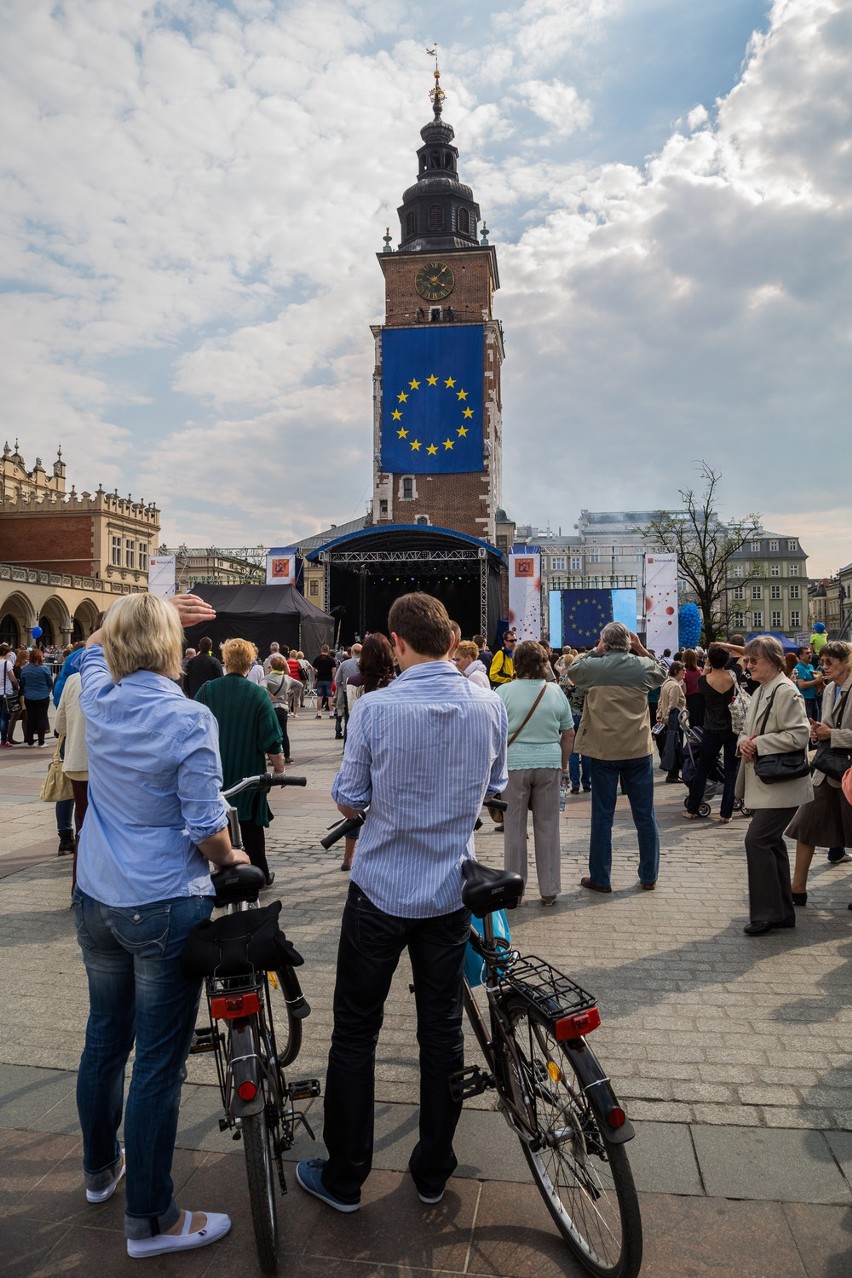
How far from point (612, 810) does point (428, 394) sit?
34.0 m

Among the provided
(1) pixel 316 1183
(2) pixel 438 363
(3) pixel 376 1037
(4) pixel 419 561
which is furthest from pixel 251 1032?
(2) pixel 438 363

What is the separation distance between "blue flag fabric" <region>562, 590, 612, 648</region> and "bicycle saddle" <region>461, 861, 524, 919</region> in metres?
30.3

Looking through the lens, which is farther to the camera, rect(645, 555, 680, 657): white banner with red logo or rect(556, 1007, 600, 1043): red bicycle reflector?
rect(645, 555, 680, 657): white banner with red logo

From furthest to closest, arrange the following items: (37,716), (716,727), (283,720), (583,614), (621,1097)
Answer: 1. (583,614)
2. (37,716)
3. (283,720)
4. (716,727)
5. (621,1097)

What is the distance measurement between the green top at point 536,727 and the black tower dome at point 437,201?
157ft

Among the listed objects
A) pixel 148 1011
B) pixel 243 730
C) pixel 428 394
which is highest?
pixel 428 394

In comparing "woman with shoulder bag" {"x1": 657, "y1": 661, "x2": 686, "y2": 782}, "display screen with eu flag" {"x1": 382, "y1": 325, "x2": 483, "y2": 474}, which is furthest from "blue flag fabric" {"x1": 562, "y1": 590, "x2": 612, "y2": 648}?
"woman with shoulder bag" {"x1": 657, "y1": 661, "x2": 686, "y2": 782}

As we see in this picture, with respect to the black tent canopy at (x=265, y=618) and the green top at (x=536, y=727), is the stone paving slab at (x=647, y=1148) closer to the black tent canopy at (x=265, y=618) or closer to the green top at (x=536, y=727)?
the green top at (x=536, y=727)

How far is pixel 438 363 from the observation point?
124 ft

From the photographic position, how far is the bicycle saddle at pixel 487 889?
→ 2480 millimetres

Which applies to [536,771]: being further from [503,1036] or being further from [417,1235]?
[417,1235]

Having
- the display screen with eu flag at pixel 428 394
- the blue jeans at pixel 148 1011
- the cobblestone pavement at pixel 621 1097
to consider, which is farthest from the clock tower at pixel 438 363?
the blue jeans at pixel 148 1011

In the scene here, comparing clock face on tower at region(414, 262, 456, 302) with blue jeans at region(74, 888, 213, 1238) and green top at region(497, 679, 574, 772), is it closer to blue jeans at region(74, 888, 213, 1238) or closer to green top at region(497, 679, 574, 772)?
green top at region(497, 679, 574, 772)

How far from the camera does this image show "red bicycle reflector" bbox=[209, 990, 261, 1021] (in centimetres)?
240
